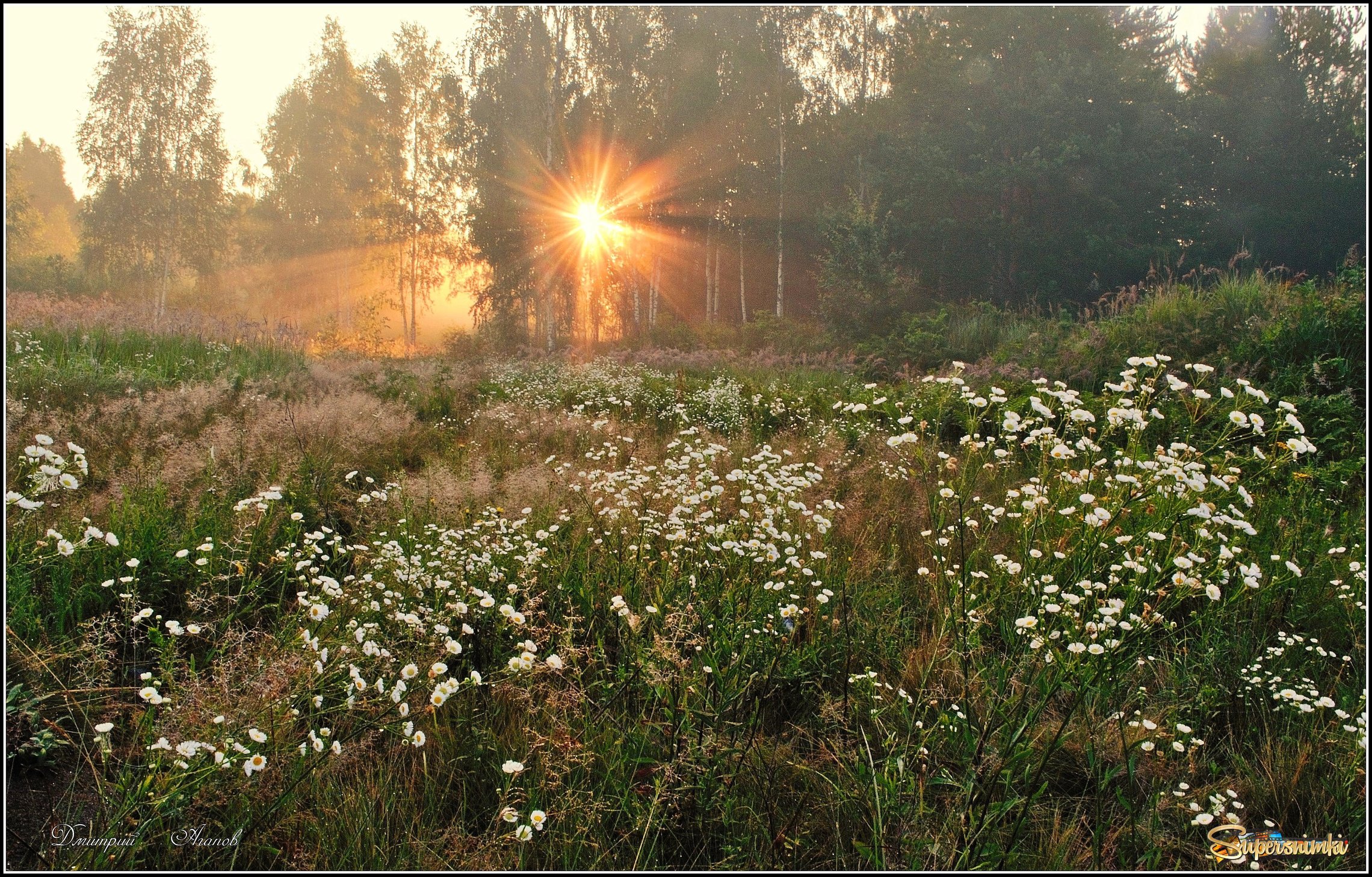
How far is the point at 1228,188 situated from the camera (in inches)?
866

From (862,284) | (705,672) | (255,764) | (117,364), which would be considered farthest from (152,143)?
(705,672)

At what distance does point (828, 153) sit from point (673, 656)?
25.1 m

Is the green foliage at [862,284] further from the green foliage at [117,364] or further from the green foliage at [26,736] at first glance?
the green foliage at [26,736]

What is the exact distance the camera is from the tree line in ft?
63.6

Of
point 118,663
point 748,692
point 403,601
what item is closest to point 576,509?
point 403,601

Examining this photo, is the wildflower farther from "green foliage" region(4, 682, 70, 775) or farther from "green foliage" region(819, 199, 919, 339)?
"green foliage" region(819, 199, 919, 339)

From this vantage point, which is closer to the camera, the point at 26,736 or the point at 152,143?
the point at 26,736

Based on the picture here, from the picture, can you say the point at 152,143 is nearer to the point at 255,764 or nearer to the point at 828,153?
the point at 828,153

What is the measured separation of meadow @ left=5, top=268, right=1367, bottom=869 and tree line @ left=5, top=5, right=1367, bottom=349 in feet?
50.0

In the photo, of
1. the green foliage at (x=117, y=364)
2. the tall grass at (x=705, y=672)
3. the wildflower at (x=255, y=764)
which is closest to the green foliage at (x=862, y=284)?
the green foliage at (x=117, y=364)

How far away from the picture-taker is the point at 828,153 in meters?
23.6

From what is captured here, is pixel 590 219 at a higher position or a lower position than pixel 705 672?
higher

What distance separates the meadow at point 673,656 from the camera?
1.84 m

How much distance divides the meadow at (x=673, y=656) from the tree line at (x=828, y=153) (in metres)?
15.2
